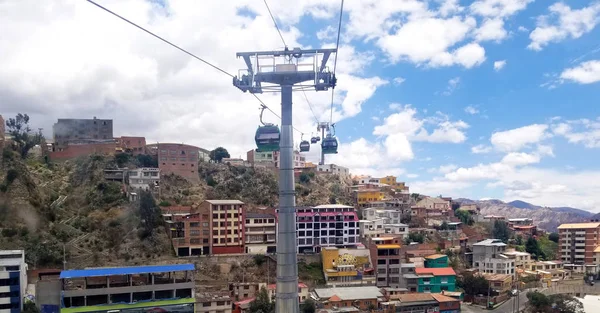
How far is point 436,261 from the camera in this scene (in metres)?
21.7

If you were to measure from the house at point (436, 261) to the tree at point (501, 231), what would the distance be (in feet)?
28.8

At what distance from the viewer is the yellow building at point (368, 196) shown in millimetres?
30188

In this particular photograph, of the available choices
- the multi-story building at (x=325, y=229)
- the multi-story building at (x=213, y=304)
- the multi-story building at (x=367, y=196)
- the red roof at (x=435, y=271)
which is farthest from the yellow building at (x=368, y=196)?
the multi-story building at (x=213, y=304)

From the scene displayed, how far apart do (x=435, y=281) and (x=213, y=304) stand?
924 cm

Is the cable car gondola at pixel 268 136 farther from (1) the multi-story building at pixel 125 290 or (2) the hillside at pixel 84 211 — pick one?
(2) the hillside at pixel 84 211

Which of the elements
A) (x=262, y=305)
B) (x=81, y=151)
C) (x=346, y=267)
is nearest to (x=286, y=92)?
(x=262, y=305)

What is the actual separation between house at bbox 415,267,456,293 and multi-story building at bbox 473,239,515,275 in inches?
150

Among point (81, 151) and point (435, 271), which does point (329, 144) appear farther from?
point (81, 151)

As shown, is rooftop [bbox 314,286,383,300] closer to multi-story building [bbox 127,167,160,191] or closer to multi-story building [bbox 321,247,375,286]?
multi-story building [bbox 321,247,375,286]

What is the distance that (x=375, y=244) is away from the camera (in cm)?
2055

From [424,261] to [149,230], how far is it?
12.3m

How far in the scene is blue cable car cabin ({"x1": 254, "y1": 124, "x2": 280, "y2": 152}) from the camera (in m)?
7.05

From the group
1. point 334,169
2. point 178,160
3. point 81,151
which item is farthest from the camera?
point 334,169

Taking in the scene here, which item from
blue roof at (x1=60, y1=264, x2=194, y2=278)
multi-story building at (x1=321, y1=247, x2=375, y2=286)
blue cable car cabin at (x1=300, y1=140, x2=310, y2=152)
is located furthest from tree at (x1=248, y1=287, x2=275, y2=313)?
blue cable car cabin at (x1=300, y1=140, x2=310, y2=152)
